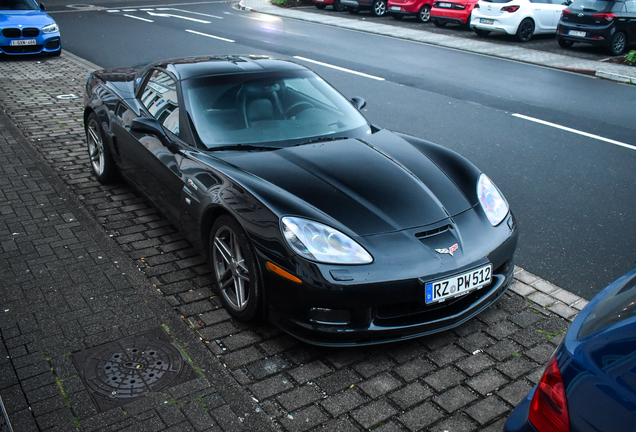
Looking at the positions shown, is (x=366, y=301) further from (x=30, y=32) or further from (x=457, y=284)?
(x=30, y=32)

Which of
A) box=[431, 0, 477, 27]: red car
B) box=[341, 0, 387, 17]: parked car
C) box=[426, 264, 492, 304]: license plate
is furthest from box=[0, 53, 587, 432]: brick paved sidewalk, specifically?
box=[341, 0, 387, 17]: parked car

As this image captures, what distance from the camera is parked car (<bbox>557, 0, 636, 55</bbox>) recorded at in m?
15.2

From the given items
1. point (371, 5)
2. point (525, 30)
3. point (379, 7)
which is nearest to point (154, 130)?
point (525, 30)

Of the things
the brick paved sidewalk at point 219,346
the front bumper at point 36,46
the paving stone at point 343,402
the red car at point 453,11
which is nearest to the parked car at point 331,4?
the red car at point 453,11

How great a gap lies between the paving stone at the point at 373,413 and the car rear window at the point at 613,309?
134 centimetres

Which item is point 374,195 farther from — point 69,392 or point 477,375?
point 69,392

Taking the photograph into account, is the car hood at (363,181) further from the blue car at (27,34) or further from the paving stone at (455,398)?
the blue car at (27,34)

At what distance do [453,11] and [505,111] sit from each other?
37.0ft

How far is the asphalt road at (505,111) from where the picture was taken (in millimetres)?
5285

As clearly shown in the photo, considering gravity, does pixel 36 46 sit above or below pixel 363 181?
below

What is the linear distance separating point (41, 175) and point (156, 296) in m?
3.07

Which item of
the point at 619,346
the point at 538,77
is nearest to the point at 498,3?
the point at 538,77

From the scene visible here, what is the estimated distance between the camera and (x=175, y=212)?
4.57m

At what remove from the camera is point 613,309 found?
2049 millimetres
